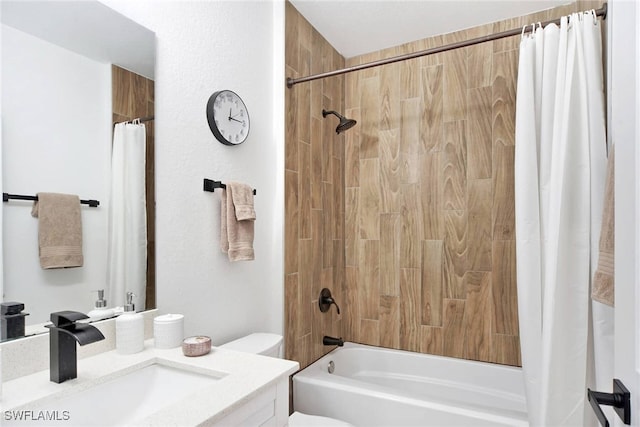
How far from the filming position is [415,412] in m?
1.69

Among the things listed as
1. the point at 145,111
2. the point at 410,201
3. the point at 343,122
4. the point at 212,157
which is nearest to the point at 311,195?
the point at 343,122

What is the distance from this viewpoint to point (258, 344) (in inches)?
65.4

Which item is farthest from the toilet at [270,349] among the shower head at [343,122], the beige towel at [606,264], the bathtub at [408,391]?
the shower head at [343,122]

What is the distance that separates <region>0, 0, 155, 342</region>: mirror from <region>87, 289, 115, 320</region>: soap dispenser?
0.01 meters

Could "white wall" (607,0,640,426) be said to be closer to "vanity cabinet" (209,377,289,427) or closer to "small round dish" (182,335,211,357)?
"vanity cabinet" (209,377,289,427)

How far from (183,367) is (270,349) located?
575 millimetres

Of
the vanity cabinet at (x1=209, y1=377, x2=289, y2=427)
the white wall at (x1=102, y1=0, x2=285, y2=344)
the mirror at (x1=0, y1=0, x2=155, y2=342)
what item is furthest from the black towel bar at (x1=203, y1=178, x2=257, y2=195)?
the vanity cabinet at (x1=209, y1=377, x2=289, y2=427)

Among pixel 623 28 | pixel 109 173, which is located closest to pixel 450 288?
pixel 623 28

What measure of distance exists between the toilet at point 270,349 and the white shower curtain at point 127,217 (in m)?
0.50

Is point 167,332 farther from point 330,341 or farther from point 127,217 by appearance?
point 330,341

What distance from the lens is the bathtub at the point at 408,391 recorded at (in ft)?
5.44

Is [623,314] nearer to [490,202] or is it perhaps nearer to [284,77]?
[490,202]

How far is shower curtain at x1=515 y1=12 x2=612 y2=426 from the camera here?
1.53 m

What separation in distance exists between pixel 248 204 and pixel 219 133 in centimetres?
35
